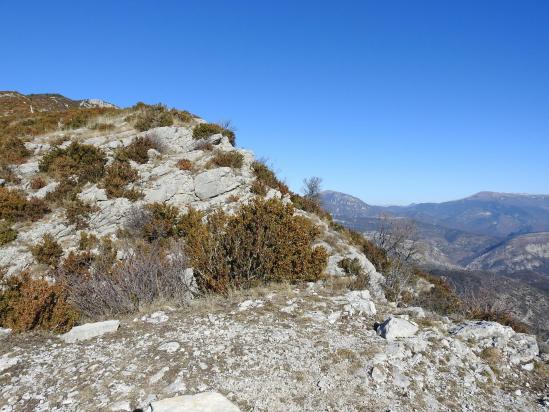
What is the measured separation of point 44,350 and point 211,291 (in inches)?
138

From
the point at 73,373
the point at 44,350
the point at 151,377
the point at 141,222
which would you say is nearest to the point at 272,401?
the point at 151,377

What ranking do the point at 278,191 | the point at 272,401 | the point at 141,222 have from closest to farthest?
the point at 272,401 → the point at 141,222 → the point at 278,191

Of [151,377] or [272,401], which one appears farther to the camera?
[151,377]

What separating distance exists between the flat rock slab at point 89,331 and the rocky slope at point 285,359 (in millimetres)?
34

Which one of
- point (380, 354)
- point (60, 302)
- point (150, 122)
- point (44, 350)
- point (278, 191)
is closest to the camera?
point (380, 354)

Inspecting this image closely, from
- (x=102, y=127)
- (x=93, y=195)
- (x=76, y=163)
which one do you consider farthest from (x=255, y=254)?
A: (x=102, y=127)

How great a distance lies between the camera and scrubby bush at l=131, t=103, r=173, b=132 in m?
21.0

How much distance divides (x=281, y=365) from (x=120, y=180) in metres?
13.0

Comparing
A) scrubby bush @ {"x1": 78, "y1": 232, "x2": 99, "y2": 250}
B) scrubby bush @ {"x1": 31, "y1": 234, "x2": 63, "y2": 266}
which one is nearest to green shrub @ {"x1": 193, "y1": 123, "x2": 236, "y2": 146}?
scrubby bush @ {"x1": 78, "y1": 232, "x2": 99, "y2": 250}

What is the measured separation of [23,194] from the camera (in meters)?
15.9

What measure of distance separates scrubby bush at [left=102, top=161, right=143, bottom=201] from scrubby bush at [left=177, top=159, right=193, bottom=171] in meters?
1.94

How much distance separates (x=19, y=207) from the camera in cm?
1466

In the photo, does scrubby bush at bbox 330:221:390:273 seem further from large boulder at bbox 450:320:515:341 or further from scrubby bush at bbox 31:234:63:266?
scrubby bush at bbox 31:234:63:266

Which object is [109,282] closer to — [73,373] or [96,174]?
[73,373]
